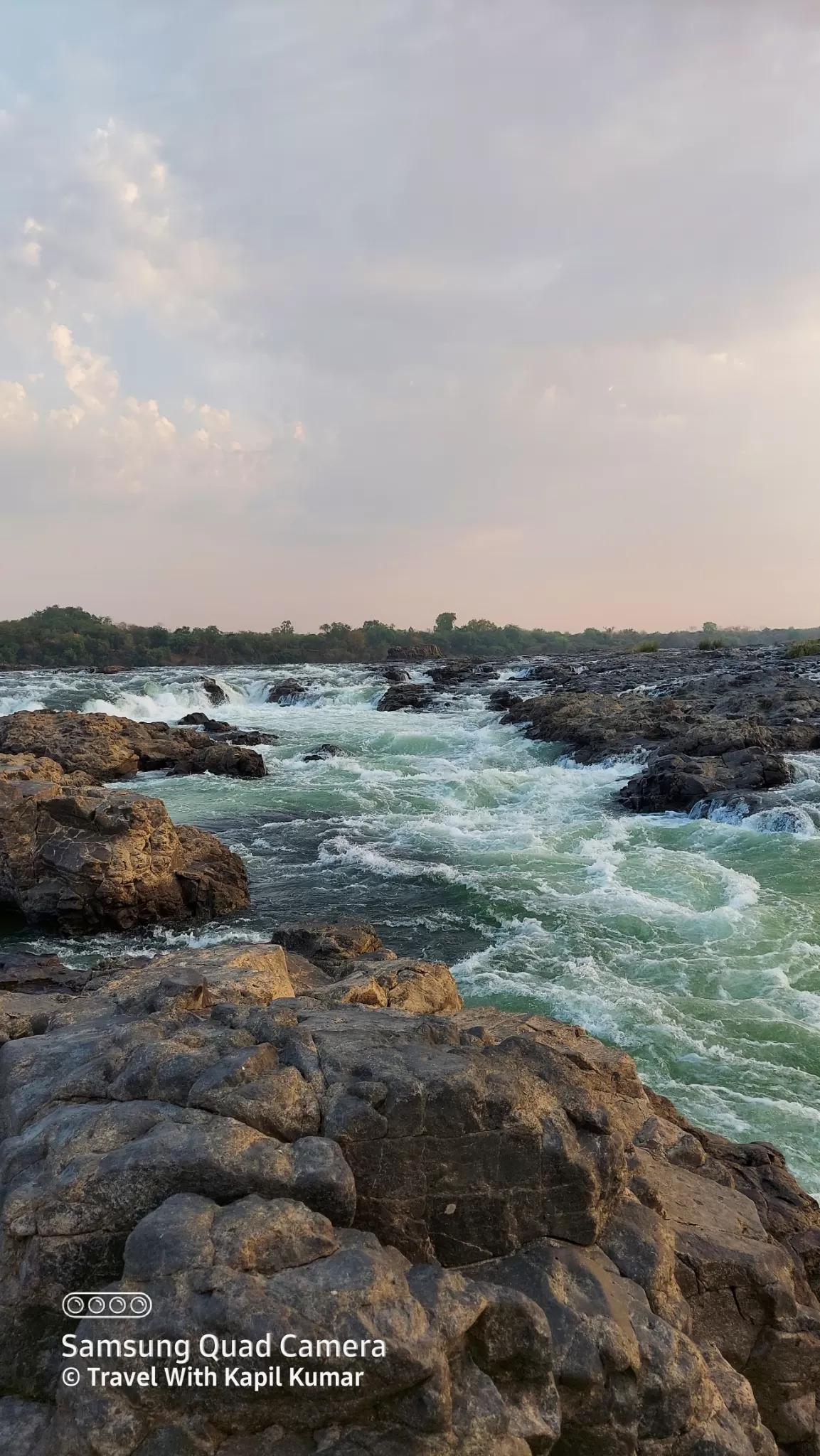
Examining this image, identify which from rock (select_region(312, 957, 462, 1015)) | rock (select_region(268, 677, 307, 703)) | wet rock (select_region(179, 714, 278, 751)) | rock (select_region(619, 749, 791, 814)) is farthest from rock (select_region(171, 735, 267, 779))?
rock (select_region(268, 677, 307, 703))

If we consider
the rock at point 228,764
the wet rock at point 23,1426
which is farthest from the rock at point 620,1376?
the rock at point 228,764

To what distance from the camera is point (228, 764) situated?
2034 cm

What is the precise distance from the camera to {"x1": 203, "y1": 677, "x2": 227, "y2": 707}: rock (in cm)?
3766

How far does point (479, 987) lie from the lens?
337 inches

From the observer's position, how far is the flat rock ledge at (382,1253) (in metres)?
2.54

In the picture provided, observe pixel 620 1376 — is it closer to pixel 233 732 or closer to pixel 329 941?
pixel 329 941

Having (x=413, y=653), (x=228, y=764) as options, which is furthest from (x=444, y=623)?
(x=228, y=764)

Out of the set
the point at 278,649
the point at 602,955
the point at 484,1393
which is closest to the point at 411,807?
the point at 602,955

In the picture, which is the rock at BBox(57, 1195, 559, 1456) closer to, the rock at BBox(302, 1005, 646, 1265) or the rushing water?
the rock at BBox(302, 1005, 646, 1265)

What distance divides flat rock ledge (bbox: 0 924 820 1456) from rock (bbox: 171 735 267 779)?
16.2 meters

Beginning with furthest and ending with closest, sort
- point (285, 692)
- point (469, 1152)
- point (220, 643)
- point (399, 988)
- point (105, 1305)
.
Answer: point (220, 643) → point (285, 692) → point (399, 988) → point (469, 1152) → point (105, 1305)

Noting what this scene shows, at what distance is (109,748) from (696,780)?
1482 centimetres

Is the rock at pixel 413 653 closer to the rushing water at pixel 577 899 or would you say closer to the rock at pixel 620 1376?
the rushing water at pixel 577 899

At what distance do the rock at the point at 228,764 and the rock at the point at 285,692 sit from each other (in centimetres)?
1815
